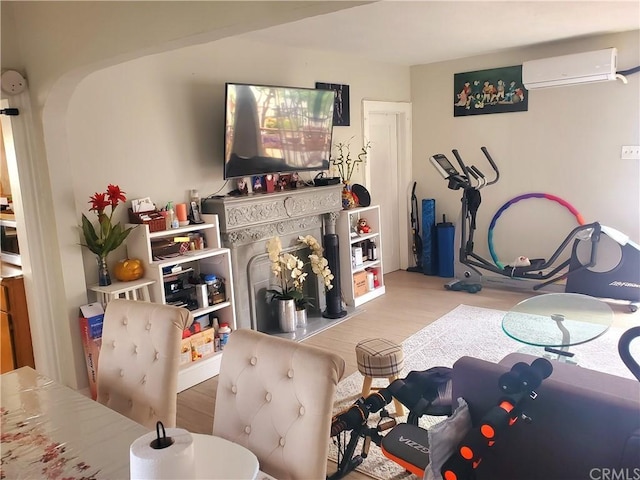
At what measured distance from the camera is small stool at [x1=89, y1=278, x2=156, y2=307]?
2.88 metres

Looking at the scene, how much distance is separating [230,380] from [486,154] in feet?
14.4

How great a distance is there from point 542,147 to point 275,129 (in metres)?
2.83

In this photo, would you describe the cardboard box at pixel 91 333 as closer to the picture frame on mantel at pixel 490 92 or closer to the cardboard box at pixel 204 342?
the cardboard box at pixel 204 342

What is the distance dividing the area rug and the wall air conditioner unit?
2162 mm

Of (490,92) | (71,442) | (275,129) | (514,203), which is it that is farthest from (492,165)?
(71,442)

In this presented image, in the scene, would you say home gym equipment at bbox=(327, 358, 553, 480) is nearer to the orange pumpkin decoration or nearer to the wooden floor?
the wooden floor

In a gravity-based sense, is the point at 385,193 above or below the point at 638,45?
below

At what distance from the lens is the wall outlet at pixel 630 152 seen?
14.8ft

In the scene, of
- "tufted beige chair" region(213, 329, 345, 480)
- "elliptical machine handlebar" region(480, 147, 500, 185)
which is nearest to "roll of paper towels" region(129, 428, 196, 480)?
"tufted beige chair" region(213, 329, 345, 480)

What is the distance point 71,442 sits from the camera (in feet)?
4.69

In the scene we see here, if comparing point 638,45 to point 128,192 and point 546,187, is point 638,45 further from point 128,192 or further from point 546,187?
point 128,192

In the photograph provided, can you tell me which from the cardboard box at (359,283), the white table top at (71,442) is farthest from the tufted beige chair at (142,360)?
the cardboard box at (359,283)

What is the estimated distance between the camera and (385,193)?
18.9ft

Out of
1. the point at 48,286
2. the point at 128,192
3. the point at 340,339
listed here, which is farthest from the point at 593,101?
the point at 48,286
